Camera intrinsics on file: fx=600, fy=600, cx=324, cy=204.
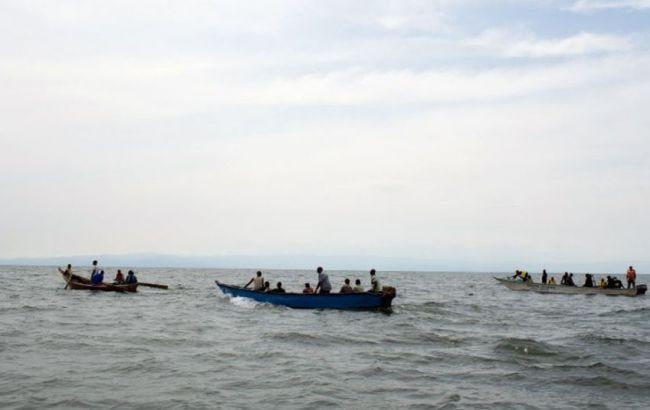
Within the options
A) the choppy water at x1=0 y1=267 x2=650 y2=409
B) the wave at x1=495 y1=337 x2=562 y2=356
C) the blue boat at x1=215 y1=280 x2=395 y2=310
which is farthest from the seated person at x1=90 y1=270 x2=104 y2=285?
the wave at x1=495 y1=337 x2=562 y2=356

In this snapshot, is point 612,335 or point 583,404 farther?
point 612,335

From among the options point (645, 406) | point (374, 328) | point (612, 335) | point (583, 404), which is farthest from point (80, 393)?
point (612, 335)

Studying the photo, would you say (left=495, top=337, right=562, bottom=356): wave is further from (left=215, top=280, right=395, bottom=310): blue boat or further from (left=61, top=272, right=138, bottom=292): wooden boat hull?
(left=61, top=272, right=138, bottom=292): wooden boat hull

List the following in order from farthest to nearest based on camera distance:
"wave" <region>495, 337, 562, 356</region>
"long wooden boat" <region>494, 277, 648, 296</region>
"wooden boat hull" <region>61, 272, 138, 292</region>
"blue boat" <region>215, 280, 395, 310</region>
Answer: "long wooden boat" <region>494, 277, 648, 296</region>
"wooden boat hull" <region>61, 272, 138, 292</region>
"blue boat" <region>215, 280, 395, 310</region>
"wave" <region>495, 337, 562, 356</region>

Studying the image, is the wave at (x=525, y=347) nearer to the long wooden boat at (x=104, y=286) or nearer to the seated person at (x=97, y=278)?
the long wooden boat at (x=104, y=286)

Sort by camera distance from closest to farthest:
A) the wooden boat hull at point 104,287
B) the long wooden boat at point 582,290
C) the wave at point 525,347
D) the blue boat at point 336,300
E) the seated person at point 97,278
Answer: the wave at point 525,347, the blue boat at point 336,300, the wooden boat hull at point 104,287, the seated person at point 97,278, the long wooden boat at point 582,290

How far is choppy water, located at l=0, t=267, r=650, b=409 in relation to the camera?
1251cm

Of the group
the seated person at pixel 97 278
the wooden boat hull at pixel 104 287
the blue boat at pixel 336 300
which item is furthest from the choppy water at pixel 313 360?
the seated person at pixel 97 278

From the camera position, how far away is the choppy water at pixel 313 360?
12.5 metres

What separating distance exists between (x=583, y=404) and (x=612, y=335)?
1252cm

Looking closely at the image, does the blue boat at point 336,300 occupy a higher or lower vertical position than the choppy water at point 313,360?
higher

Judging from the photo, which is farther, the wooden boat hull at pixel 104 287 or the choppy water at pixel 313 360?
the wooden boat hull at pixel 104 287

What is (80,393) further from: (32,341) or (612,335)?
(612,335)

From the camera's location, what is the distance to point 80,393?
1223cm
